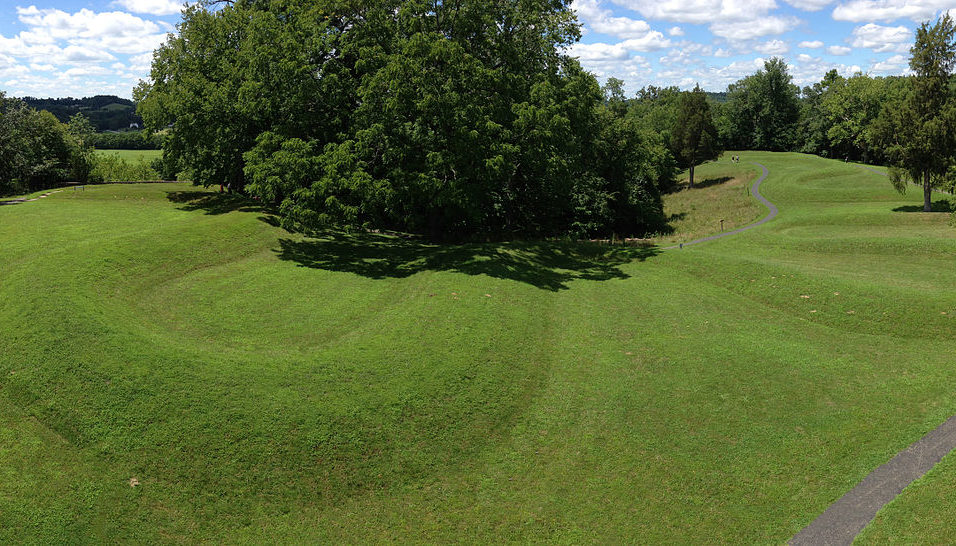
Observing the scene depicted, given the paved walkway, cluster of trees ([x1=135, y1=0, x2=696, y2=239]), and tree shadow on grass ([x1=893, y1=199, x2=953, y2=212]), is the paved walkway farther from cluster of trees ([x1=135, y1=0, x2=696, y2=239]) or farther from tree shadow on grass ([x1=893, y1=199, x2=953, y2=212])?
tree shadow on grass ([x1=893, y1=199, x2=953, y2=212])

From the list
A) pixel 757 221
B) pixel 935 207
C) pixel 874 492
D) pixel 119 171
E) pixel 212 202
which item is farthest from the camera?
pixel 119 171

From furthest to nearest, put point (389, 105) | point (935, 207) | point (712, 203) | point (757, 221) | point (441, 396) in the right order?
point (712, 203)
point (757, 221)
point (935, 207)
point (389, 105)
point (441, 396)

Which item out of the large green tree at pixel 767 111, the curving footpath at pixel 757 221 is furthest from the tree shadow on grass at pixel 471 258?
the large green tree at pixel 767 111

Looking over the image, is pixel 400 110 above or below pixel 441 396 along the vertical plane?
above

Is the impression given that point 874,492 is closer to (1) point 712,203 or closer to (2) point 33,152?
(1) point 712,203

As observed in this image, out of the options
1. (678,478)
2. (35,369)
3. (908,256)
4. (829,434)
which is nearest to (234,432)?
(35,369)

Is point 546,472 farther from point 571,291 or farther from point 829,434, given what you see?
point 571,291

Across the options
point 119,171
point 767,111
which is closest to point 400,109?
point 119,171
